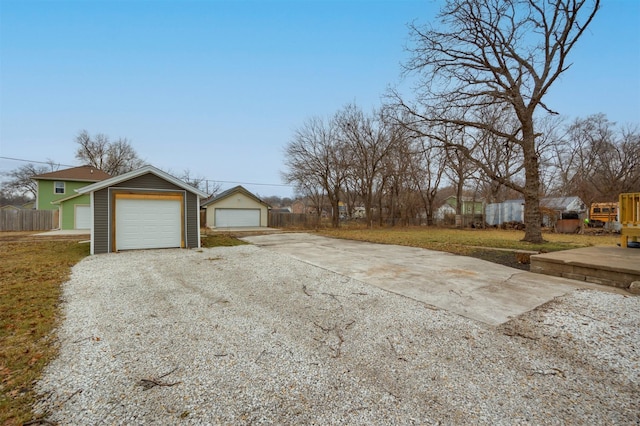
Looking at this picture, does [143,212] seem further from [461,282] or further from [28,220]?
[28,220]

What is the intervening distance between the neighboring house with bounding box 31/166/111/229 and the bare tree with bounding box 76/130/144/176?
8444mm

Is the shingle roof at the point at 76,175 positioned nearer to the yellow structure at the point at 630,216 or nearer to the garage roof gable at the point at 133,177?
the garage roof gable at the point at 133,177

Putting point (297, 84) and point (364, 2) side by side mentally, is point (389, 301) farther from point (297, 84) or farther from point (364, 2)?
point (297, 84)

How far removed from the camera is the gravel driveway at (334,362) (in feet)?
6.14

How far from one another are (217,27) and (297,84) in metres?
5.66

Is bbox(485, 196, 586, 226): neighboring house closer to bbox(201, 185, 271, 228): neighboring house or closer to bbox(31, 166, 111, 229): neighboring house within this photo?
bbox(201, 185, 271, 228): neighboring house

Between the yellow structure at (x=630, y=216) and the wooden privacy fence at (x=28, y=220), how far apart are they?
30143 millimetres

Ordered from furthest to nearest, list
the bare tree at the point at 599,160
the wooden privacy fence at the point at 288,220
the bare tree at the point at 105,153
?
the bare tree at the point at 105,153 < the wooden privacy fence at the point at 288,220 < the bare tree at the point at 599,160

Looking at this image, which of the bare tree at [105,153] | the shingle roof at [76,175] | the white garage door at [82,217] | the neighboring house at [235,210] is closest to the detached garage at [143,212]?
the white garage door at [82,217]

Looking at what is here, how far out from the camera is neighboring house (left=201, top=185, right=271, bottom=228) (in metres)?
23.8

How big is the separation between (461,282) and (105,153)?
125 ft

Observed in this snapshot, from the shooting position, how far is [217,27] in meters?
11.7

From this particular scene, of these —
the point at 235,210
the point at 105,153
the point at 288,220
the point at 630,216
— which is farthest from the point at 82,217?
the point at 630,216

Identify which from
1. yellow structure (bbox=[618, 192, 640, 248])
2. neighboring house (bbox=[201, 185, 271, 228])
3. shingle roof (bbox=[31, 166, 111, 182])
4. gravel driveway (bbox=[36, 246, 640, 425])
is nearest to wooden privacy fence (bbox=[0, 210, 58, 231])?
shingle roof (bbox=[31, 166, 111, 182])
